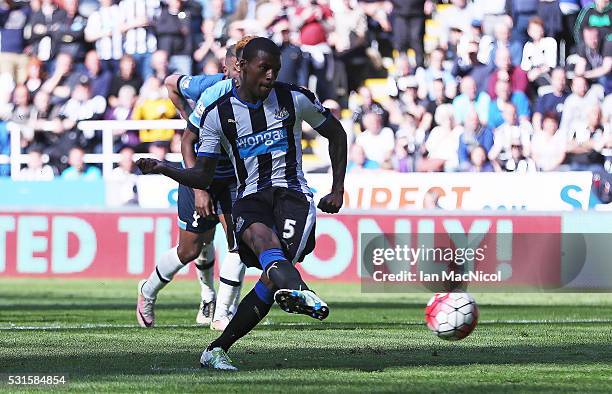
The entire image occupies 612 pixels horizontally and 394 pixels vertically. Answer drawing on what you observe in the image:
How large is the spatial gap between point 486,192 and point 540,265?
1375 mm

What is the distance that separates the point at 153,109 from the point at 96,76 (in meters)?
1.63

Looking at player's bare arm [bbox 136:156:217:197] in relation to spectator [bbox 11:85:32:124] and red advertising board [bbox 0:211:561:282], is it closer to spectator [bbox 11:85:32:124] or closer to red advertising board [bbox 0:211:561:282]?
red advertising board [bbox 0:211:561:282]

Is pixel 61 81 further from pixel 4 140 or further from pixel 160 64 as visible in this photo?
pixel 160 64

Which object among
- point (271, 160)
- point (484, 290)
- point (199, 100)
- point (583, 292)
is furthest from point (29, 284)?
point (271, 160)

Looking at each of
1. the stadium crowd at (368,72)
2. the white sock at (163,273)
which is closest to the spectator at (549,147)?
the stadium crowd at (368,72)

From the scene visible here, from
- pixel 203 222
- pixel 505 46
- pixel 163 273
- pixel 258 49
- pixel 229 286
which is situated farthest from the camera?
pixel 505 46

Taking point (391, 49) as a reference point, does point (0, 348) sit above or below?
below

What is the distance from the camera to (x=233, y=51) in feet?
35.0

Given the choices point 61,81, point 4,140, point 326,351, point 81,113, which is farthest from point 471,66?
point 326,351

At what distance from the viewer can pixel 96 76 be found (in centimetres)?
2258

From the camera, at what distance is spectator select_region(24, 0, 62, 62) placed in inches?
934

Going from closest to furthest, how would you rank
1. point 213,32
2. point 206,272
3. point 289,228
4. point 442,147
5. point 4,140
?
point 289,228, point 206,272, point 442,147, point 4,140, point 213,32

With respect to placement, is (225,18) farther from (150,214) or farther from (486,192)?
(486,192)

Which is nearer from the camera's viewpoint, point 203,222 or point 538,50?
point 203,222
